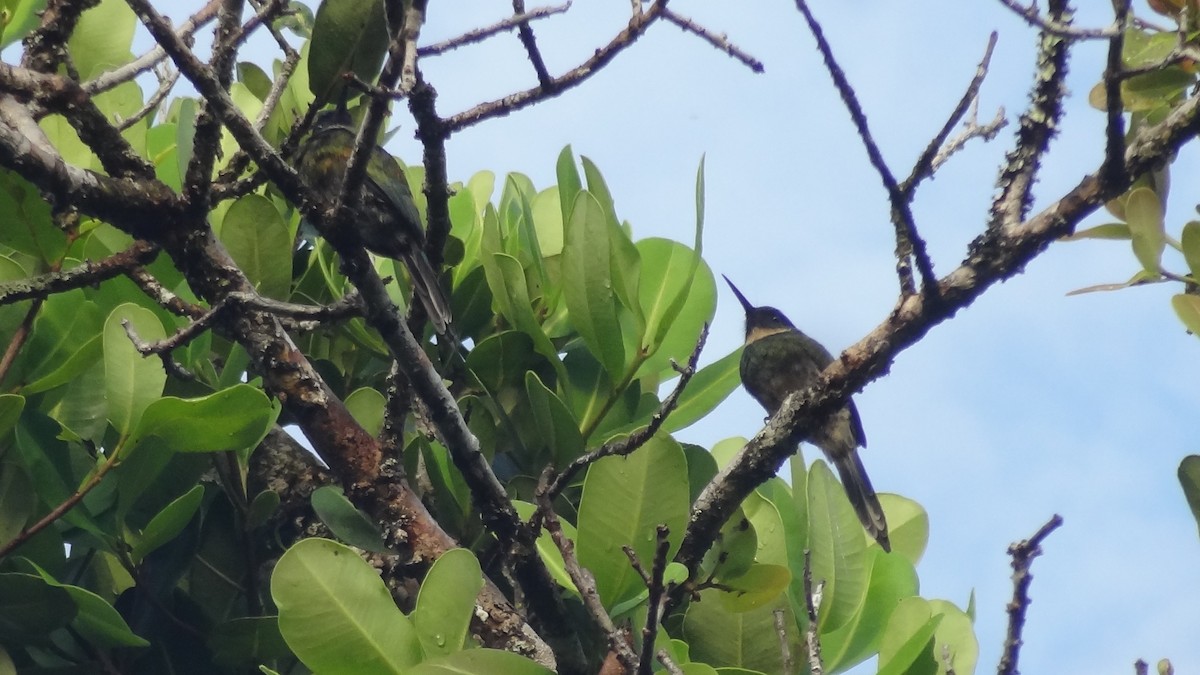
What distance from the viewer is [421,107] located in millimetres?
1688

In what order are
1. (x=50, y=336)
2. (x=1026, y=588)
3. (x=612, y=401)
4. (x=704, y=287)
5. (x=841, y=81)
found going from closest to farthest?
(x=1026, y=588), (x=841, y=81), (x=50, y=336), (x=612, y=401), (x=704, y=287)

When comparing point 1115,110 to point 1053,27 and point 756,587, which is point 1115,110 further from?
point 756,587

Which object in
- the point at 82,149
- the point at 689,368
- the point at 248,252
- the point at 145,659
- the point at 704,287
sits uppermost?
the point at 704,287

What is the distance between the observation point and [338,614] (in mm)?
1636

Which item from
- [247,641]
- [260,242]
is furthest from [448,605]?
[260,242]

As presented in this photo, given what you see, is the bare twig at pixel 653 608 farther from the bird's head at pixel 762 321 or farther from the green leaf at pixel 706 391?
the bird's head at pixel 762 321

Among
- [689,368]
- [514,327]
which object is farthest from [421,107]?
[514,327]

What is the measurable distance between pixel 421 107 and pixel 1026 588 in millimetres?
1010

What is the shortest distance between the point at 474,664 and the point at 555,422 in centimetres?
75

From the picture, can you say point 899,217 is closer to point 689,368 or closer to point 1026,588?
→ point 689,368

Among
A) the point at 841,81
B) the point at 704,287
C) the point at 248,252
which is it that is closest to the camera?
the point at 841,81

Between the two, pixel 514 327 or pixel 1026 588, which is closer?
pixel 1026 588

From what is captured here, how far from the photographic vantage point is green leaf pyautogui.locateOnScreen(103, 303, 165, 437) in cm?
193

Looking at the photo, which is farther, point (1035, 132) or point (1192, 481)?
point (1035, 132)
